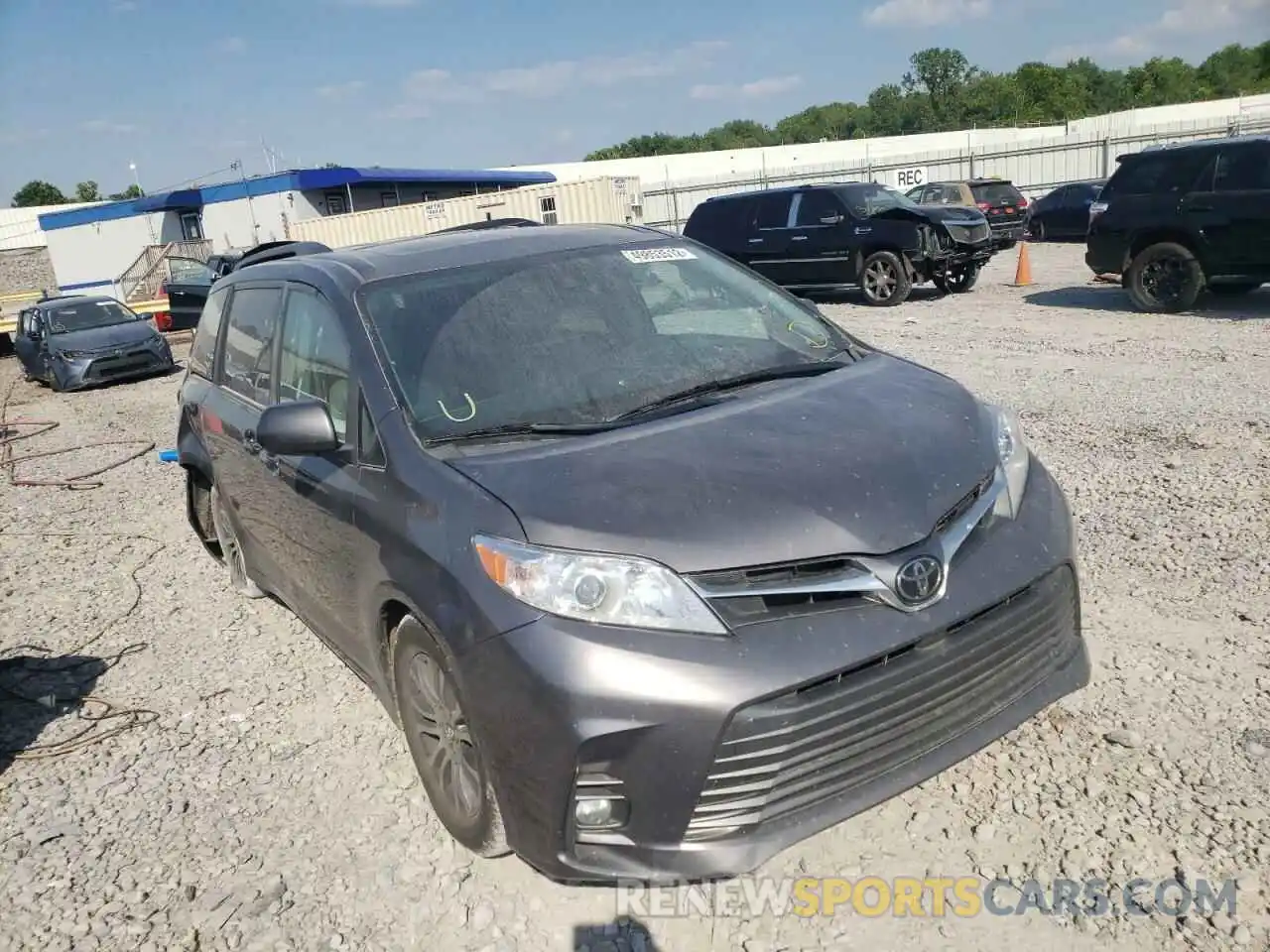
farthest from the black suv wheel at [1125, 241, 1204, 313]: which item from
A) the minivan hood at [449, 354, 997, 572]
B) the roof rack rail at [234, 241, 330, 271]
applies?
the roof rack rail at [234, 241, 330, 271]

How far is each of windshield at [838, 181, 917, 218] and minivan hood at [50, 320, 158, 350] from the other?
11.2 m

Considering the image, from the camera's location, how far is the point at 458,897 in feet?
8.98

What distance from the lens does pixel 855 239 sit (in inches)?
571

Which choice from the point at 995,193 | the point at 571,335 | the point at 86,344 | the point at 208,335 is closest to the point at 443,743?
the point at 571,335

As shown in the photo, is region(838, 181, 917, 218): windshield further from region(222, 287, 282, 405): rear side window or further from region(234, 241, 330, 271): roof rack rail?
region(222, 287, 282, 405): rear side window

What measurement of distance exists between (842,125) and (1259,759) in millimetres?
111547

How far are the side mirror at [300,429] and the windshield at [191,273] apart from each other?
1829cm

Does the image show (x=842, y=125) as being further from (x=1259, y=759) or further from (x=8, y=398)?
(x=1259, y=759)

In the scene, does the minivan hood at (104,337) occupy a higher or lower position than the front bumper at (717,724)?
higher

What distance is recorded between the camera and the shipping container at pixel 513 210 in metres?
27.2

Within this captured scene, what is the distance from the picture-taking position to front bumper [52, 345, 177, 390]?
1489 centimetres

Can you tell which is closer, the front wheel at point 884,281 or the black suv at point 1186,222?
the black suv at point 1186,222

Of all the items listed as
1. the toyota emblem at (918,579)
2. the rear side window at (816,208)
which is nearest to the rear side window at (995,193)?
the rear side window at (816,208)

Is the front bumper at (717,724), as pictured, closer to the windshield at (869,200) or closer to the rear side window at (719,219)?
the windshield at (869,200)
